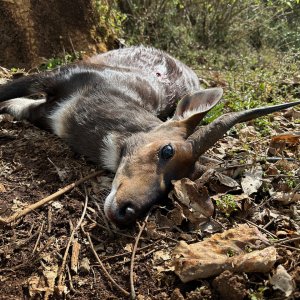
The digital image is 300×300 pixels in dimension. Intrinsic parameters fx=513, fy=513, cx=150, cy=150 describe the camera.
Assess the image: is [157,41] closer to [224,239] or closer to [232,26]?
[232,26]

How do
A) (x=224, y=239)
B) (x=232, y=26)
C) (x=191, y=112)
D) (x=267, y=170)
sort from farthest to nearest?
1. (x=232, y=26)
2. (x=191, y=112)
3. (x=267, y=170)
4. (x=224, y=239)

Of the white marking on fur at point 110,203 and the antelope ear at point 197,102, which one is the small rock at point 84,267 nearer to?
the white marking on fur at point 110,203

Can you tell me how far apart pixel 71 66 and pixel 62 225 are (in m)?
1.94

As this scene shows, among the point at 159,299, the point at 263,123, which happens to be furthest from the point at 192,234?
the point at 263,123

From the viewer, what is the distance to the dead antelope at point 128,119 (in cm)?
365

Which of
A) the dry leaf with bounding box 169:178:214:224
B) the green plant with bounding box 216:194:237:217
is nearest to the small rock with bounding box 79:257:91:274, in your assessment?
the dry leaf with bounding box 169:178:214:224

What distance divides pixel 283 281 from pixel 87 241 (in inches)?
48.9

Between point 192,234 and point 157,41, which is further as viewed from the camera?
point 157,41

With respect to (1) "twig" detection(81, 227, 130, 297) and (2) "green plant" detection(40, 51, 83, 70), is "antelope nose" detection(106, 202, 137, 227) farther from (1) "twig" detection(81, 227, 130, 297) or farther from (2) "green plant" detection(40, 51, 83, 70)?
(2) "green plant" detection(40, 51, 83, 70)

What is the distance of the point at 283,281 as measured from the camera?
284 centimetres

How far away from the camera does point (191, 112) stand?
4391mm

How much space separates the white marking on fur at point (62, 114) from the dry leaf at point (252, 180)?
162 cm

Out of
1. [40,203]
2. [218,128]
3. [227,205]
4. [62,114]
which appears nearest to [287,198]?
[227,205]

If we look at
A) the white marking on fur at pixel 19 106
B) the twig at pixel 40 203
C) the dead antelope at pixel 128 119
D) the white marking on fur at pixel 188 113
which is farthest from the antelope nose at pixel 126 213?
the white marking on fur at pixel 19 106
